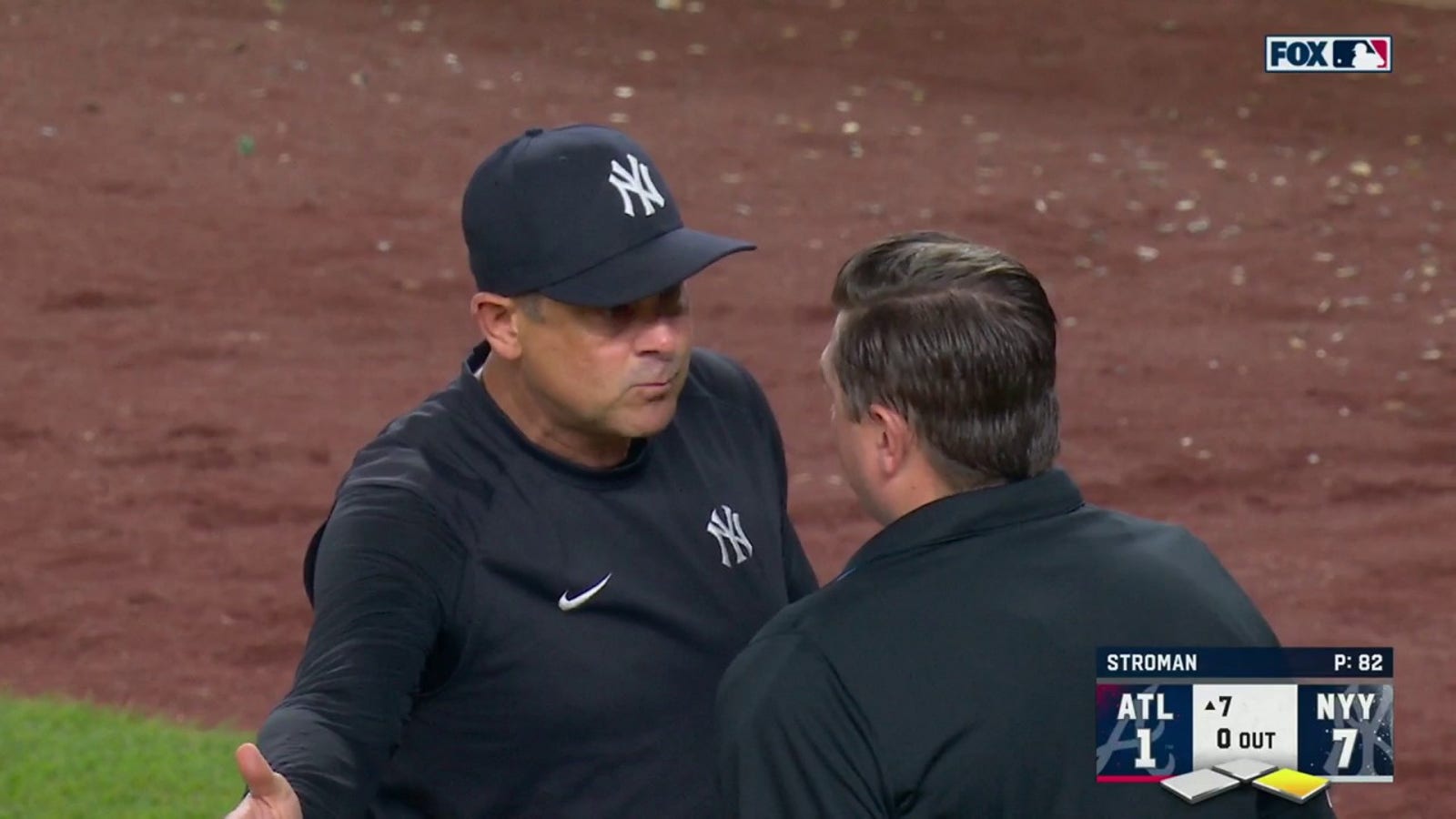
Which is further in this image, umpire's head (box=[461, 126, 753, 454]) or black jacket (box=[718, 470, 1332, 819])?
umpire's head (box=[461, 126, 753, 454])

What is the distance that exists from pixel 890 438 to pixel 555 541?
635mm

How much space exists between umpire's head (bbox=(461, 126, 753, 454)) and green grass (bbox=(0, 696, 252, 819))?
10.1 ft

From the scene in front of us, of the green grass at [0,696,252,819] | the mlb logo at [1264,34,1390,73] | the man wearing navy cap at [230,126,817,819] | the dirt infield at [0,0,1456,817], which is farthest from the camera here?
the mlb logo at [1264,34,1390,73]

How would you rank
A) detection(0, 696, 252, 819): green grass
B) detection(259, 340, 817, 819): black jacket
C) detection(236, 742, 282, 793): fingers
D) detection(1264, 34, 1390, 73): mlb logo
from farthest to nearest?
detection(1264, 34, 1390, 73): mlb logo, detection(0, 696, 252, 819): green grass, detection(259, 340, 817, 819): black jacket, detection(236, 742, 282, 793): fingers

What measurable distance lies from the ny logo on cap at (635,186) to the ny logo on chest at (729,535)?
46 centimetres

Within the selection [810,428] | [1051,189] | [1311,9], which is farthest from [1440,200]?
[810,428]

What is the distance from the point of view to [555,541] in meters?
2.96

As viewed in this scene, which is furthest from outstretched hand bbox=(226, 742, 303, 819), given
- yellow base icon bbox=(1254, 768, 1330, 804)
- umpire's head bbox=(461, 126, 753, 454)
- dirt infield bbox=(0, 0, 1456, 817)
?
dirt infield bbox=(0, 0, 1456, 817)

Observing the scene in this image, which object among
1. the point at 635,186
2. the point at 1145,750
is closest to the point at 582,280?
the point at 635,186

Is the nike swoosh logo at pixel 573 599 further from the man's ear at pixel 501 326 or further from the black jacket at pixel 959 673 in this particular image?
the black jacket at pixel 959 673

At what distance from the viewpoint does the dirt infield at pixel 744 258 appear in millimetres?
7965

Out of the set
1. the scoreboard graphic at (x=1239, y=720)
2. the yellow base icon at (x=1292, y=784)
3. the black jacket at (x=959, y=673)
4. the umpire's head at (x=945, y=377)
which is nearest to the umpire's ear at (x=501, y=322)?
the umpire's head at (x=945, y=377)

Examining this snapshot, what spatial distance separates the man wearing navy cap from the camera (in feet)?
9.34

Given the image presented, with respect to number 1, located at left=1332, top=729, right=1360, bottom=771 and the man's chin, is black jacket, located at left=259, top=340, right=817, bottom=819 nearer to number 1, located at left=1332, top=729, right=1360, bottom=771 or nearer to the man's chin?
the man's chin
